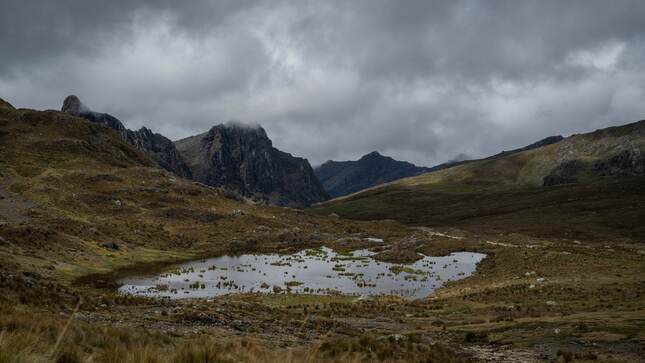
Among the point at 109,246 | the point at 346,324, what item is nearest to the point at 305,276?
the point at 109,246

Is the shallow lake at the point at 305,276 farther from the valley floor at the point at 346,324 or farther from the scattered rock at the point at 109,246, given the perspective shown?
the scattered rock at the point at 109,246

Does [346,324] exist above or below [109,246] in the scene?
below

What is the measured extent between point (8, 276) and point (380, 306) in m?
24.8

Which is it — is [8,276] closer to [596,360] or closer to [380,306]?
[380,306]

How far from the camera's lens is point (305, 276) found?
56625mm

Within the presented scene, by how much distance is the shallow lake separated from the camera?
149 feet

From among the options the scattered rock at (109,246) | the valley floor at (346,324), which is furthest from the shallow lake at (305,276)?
the scattered rock at (109,246)

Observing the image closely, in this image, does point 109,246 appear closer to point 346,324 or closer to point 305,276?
point 305,276

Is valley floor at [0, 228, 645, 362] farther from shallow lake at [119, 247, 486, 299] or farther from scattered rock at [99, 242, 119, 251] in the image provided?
scattered rock at [99, 242, 119, 251]

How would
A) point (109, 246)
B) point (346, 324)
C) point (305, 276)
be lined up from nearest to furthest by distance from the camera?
point (346, 324) < point (305, 276) < point (109, 246)

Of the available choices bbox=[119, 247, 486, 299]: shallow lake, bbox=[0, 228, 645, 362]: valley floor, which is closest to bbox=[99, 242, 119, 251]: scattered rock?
bbox=[119, 247, 486, 299]: shallow lake

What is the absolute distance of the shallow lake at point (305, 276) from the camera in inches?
1783

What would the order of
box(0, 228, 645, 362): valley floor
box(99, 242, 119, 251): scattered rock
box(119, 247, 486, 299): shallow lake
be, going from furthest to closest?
box(99, 242, 119, 251): scattered rock, box(119, 247, 486, 299): shallow lake, box(0, 228, 645, 362): valley floor

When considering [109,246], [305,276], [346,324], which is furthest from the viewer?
[109,246]
